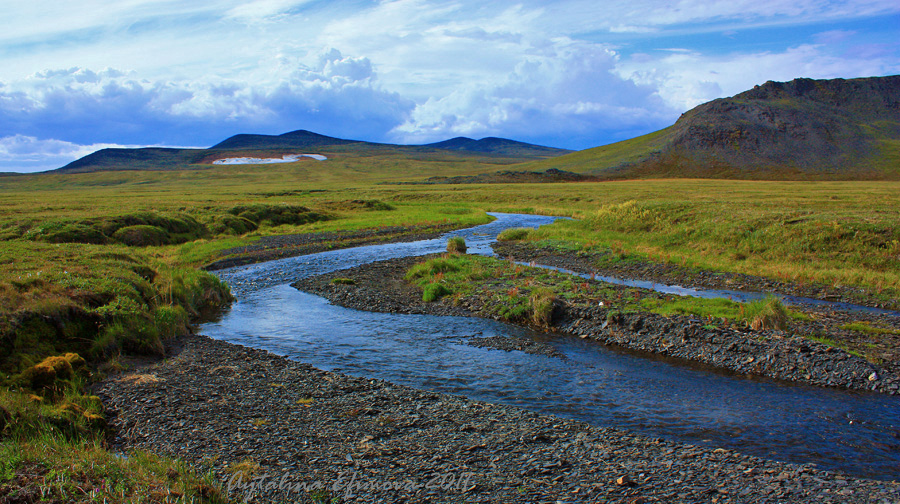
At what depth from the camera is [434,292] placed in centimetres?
2289

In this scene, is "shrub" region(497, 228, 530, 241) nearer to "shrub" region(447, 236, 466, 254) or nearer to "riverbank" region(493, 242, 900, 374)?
"riverbank" region(493, 242, 900, 374)

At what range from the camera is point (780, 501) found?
26.0ft

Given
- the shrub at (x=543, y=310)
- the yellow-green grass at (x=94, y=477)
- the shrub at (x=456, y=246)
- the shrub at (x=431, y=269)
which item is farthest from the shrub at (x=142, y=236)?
the yellow-green grass at (x=94, y=477)

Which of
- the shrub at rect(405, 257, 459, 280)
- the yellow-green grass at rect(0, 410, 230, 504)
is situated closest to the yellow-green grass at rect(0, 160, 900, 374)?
the yellow-green grass at rect(0, 410, 230, 504)

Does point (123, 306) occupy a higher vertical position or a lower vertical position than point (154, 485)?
higher

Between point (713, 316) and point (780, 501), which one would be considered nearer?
point (780, 501)

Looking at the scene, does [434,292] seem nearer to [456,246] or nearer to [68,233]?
[456,246]

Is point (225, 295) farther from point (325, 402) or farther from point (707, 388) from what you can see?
point (707, 388)

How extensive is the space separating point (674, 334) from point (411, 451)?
10310mm

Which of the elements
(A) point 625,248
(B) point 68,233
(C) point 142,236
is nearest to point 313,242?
(C) point 142,236

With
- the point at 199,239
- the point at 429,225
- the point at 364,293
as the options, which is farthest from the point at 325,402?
the point at 429,225

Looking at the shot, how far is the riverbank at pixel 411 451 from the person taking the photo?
26.8ft

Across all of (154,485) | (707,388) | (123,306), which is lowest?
(707,388)

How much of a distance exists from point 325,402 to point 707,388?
9411 mm
